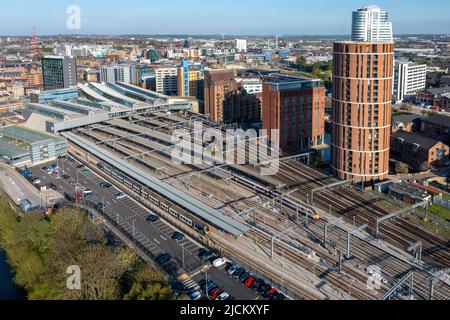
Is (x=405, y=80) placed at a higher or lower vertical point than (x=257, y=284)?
higher

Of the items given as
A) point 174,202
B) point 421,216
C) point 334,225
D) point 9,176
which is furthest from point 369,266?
point 9,176

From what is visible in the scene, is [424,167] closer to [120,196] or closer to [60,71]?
[120,196]

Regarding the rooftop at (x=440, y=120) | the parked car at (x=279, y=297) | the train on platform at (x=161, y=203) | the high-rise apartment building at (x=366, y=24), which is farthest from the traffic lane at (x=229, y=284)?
the high-rise apartment building at (x=366, y=24)

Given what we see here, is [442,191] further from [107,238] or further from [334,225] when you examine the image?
[107,238]

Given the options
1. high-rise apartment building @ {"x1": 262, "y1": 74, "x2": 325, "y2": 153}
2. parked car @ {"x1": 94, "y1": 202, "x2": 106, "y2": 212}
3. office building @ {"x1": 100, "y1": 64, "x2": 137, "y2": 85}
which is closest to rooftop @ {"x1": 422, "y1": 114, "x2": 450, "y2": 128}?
high-rise apartment building @ {"x1": 262, "y1": 74, "x2": 325, "y2": 153}

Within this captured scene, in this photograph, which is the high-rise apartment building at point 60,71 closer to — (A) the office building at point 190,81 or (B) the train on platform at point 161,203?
(A) the office building at point 190,81

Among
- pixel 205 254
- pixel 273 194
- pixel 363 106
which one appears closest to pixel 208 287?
pixel 205 254

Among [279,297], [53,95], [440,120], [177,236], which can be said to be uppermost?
[53,95]

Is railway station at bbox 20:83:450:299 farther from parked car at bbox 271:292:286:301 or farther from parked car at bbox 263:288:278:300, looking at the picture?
parked car at bbox 263:288:278:300
